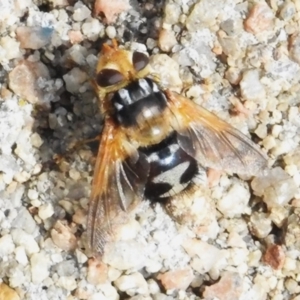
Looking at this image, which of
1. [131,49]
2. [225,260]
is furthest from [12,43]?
[225,260]

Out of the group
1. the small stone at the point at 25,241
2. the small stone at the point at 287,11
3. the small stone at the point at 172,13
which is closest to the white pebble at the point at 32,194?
the small stone at the point at 25,241

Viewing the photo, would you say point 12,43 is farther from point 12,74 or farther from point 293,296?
point 293,296

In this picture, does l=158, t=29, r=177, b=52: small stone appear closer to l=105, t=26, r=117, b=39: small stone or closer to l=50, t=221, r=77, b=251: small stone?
l=105, t=26, r=117, b=39: small stone

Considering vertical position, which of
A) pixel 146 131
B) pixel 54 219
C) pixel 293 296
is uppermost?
pixel 146 131

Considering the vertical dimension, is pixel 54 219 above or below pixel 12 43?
below

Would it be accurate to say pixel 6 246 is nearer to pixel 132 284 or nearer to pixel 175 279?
pixel 132 284
